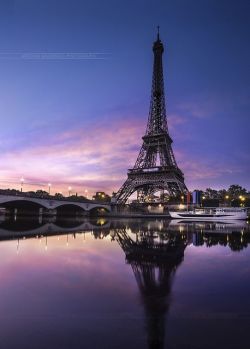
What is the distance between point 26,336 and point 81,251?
11.8 metres

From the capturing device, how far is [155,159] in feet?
336

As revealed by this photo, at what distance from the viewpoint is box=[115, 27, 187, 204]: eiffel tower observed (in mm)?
90625

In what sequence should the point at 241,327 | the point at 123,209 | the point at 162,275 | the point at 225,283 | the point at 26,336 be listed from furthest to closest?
the point at 123,209
the point at 162,275
the point at 225,283
the point at 241,327
the point at 26,336

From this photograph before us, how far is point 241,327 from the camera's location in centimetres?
584

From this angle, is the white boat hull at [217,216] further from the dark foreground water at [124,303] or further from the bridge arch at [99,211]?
the dark foreground water at [124,303]

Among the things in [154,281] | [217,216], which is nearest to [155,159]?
[217,216]

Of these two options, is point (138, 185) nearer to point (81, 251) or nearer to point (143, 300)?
point (81, 251)

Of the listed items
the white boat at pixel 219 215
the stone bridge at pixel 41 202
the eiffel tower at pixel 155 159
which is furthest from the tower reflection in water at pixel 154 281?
the eiffel tower at pixel 155 159

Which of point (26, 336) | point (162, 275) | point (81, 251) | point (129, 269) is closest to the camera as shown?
point (26, 336)

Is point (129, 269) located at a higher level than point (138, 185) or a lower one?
lower

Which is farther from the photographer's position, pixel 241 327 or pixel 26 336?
pixel 241 327

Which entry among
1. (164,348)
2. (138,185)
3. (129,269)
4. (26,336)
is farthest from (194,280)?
(138,185)

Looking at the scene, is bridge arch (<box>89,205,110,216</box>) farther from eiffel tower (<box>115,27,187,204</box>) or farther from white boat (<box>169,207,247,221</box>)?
white boat (<box>169,207,247,221</box>)

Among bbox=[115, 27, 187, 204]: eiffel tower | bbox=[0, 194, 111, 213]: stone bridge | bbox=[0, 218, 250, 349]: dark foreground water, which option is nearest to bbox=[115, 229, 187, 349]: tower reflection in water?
bbox=[0, 218, 250, 349]: dark foreground water
